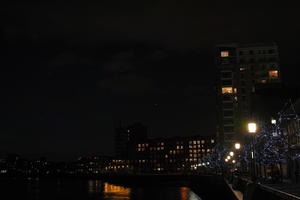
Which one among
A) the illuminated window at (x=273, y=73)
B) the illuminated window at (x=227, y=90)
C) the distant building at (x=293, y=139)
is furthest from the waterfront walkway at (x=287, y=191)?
the illuminated window at (x=227, y=90)

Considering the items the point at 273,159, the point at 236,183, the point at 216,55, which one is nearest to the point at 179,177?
the point at 216,55

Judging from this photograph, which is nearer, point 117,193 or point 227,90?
point 117,193

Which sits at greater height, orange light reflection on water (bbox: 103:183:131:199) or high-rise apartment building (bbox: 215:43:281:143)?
high-rise apartment building (bbox: 215:43:281:143)

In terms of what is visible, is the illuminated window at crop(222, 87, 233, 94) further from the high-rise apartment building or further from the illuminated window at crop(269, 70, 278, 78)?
the illuminated window at crop(269, 70, 278, 78)

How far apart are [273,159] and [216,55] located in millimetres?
111925

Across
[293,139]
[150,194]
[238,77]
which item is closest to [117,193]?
[150,194]

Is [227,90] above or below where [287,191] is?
above

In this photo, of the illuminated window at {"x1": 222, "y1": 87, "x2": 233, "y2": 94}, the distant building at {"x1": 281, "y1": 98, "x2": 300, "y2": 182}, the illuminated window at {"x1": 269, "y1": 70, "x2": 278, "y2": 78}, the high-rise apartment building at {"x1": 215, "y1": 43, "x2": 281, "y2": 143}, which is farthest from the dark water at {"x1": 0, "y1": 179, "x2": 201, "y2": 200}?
the illuminated window at {"x1": 269, "y1": 70, "x2": 278, "y2": 78}

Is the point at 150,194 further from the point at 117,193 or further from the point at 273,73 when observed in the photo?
the point at 273,73

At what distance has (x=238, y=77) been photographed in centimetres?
15350

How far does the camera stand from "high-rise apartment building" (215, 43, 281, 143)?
147625 millimetres

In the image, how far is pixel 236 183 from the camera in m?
45.5

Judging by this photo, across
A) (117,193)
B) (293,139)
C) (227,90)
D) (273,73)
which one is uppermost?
(273,73)

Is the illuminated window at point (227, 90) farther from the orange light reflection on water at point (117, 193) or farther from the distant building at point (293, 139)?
the distant building at point (293, 139)
